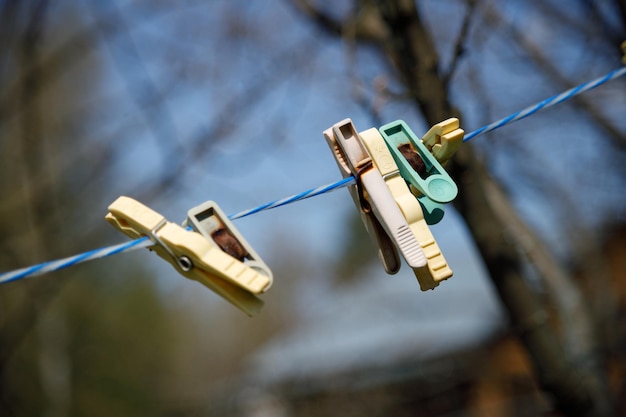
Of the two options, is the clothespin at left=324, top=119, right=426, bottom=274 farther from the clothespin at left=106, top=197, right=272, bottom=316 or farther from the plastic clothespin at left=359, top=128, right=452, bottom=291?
the clothespin at left=106, top=197, right=272, bottom=316

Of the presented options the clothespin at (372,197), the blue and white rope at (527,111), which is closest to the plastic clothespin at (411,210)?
the clothespin at (372,197)

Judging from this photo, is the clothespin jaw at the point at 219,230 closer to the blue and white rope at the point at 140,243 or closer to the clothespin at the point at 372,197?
the blue and white rope at the point at 140,243

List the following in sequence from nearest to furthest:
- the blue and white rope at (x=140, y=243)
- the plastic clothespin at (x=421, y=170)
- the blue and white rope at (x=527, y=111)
Result: 1. the blue and white rope at (x=140, y=243)
2. the plastic clothespin at (x=421, y=170)
3. the blue and white rope at (x=527, y=111)

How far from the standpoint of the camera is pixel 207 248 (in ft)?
3.29

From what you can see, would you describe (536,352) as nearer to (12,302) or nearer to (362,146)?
(362,146)

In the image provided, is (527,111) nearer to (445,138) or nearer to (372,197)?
(445,138)

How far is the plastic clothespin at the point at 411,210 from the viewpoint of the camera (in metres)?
1.04

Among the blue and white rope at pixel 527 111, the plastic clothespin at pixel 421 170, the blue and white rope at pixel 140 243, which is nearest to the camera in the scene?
the blue and white rope at pixel 140 243

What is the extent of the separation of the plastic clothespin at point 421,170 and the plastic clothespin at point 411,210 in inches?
0.9

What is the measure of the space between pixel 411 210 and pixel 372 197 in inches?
2.9

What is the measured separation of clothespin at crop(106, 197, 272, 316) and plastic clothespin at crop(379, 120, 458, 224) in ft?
1.08

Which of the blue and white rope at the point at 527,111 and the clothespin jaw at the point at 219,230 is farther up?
the clothespin jaw at the point at 219,230

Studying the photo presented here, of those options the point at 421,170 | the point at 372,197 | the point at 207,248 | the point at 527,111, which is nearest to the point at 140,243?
the point at 207,248

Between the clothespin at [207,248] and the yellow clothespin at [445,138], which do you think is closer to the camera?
the clothespin at [207,248]
